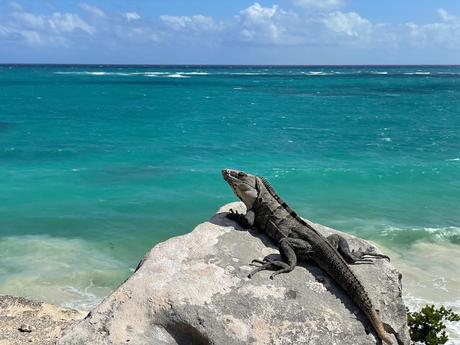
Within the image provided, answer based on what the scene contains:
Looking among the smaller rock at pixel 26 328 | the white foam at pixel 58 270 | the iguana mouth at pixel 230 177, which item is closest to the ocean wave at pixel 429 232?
the white foam at pixel 58 270

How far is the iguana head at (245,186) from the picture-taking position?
7.44 m

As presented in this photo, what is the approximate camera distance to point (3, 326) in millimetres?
9664

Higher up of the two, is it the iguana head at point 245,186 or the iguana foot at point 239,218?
the iguana head at point 245,186

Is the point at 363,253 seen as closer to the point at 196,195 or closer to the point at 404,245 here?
the point at 404,245

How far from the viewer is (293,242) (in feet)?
21.1

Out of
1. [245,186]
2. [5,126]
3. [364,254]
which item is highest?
[245,186]

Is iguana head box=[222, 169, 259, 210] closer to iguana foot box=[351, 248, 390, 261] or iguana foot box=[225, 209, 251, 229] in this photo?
iguana foot box=[225, 209, 251, 229]

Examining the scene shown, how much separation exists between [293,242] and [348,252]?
0.63 m

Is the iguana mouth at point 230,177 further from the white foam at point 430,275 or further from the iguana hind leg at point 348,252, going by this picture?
the white foam at point 430,275

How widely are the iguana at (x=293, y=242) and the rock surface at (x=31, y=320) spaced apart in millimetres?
4020

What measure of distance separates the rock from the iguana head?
1301mm

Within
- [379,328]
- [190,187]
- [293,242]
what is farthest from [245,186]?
[190,187]

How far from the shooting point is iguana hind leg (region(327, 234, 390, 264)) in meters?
6.49

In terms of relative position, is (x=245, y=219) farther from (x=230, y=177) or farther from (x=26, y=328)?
(x=26, y=328)
